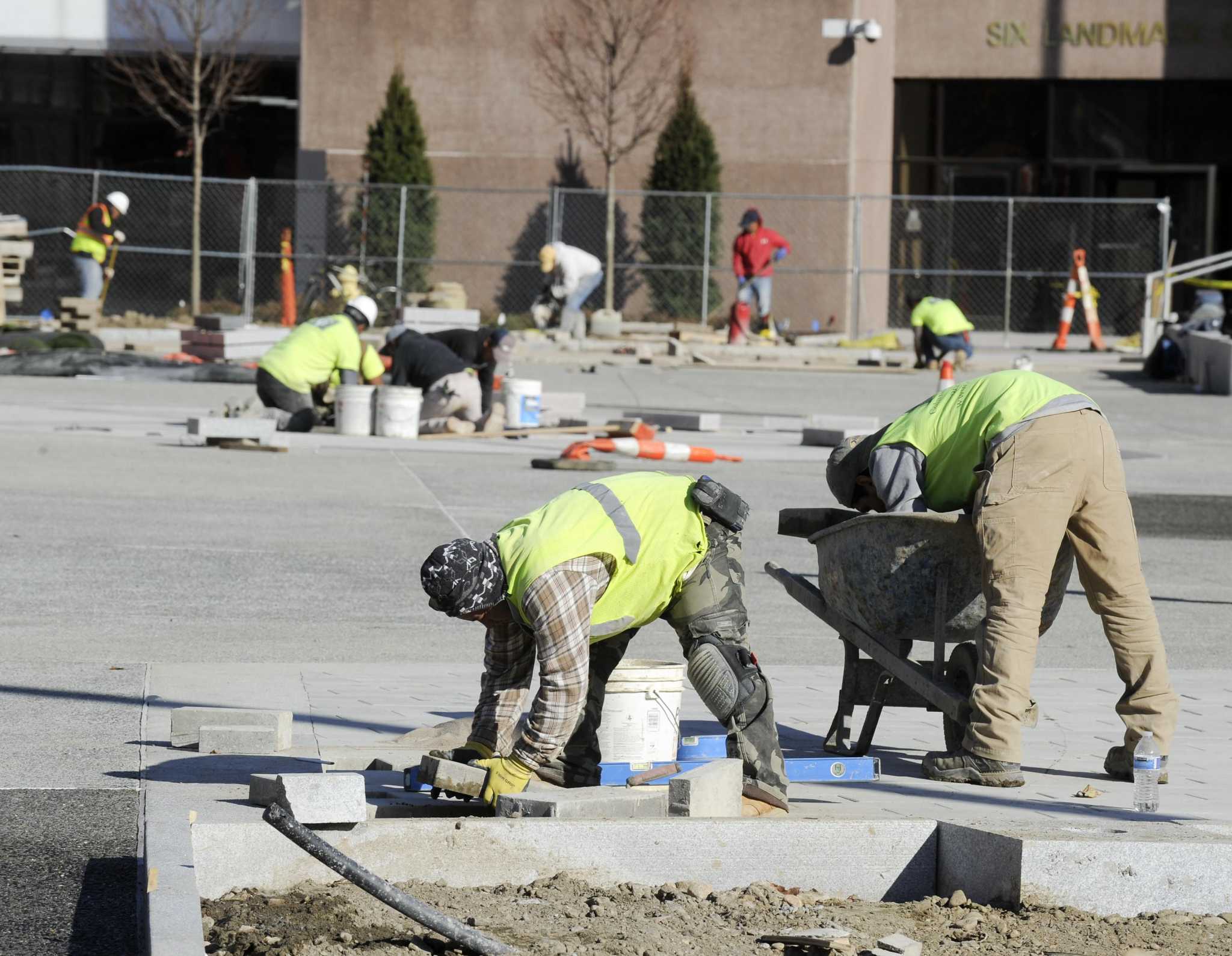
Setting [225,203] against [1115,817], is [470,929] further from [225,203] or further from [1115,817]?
[225,203]

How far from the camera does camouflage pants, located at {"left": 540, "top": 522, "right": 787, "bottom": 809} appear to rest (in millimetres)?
5969

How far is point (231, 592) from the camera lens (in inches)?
397

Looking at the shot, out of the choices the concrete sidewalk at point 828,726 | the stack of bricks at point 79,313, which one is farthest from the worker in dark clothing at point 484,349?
the stack of bricks at point 79,313

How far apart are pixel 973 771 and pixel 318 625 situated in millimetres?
4006

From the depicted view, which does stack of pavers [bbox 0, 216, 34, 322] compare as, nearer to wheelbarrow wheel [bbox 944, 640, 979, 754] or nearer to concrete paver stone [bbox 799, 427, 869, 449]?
concrete paver stone [bbox 799, 427, 869, 449]

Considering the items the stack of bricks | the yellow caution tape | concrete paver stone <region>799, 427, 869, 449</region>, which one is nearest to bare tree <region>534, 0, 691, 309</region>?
the stack of bricks

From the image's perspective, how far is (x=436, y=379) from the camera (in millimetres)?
17438

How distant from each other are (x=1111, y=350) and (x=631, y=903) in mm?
27580

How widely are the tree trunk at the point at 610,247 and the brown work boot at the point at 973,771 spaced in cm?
2560

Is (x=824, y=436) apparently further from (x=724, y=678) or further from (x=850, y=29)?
(x=850, y=29)

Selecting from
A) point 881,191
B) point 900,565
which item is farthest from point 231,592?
point 881,191

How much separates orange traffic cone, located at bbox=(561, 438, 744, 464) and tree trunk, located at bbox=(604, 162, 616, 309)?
52.0 feet

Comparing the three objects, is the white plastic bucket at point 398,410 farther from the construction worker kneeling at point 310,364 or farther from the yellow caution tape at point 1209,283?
the yellow caution tape at point 1209,283

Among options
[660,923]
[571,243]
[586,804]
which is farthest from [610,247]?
[660,923]
